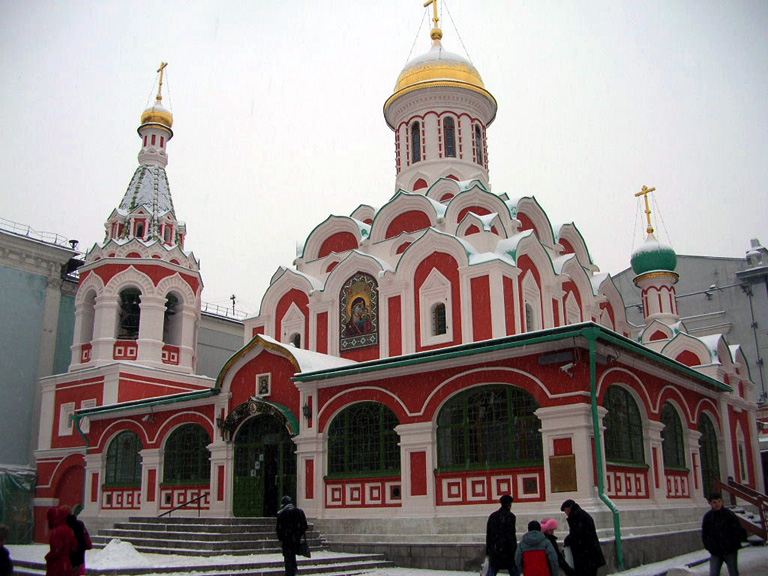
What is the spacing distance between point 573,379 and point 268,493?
6841 mm

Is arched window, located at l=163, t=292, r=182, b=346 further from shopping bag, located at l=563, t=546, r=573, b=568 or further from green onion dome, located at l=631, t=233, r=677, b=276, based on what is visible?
shopping bag, located at l=563, t=546, r=573, b=568

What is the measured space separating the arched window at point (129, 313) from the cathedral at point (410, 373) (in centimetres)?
6

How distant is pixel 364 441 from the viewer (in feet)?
46.8

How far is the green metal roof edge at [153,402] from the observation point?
1642 cm

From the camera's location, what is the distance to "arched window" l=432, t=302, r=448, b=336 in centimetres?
1708

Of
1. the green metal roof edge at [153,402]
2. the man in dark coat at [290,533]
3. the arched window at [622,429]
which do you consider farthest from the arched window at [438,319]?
the man in dark coat at [290,533]

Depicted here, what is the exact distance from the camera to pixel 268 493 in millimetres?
15523

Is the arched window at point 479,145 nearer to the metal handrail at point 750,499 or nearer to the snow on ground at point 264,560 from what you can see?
the metal handrail at point 750,499

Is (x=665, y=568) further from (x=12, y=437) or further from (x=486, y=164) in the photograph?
(x=12, y=437)

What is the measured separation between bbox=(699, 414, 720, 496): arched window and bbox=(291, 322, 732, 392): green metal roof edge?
208cm

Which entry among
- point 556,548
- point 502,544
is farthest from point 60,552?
point 556,548

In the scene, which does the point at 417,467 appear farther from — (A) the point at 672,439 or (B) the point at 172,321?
(B) the point at 172,321

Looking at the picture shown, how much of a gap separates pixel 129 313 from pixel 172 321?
4.17ft

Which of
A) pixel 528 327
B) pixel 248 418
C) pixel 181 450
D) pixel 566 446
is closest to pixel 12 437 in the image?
pixel 181 450
